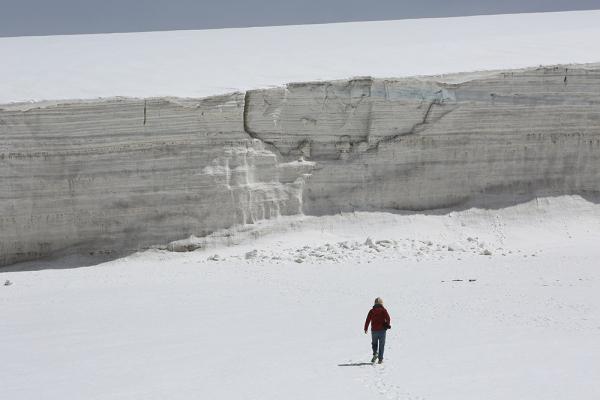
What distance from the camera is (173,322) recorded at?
8.40 m

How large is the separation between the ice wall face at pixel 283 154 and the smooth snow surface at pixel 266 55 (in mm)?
434

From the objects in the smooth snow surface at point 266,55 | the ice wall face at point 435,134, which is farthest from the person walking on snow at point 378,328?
the smooth snow surface at point 266,55

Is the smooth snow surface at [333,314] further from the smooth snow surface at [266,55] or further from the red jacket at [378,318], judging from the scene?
the smooth snow surface at [266,55]

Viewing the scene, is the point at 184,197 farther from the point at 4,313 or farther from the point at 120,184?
the point at 4,313

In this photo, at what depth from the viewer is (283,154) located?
12.8 m

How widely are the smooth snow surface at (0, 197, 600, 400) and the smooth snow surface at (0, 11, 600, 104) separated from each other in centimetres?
238

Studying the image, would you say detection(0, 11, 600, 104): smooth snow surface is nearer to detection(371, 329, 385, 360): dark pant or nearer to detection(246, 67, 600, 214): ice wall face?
detection(246, 67, 600, 214): ice wall face

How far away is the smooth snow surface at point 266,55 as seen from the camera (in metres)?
13.0

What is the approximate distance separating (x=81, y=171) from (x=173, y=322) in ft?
14.2

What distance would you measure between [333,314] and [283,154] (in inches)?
182

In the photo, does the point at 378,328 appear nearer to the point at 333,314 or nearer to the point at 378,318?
the point at 378,318

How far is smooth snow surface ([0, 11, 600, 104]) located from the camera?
1298cm

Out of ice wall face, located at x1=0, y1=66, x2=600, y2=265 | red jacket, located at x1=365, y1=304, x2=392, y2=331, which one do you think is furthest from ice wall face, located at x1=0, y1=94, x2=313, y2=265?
red jacket, located at x1=365, y1=304, x2=392, y2=331

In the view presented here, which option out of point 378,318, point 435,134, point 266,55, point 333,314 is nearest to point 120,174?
point 266,55
